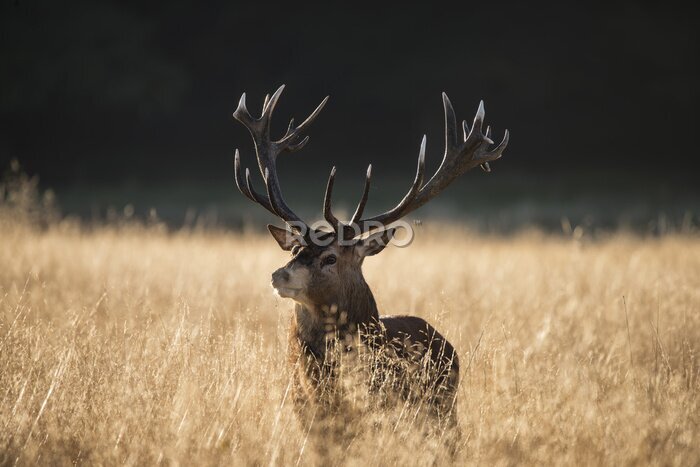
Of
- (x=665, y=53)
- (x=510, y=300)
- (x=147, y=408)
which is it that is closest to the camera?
(x=147, y=408)

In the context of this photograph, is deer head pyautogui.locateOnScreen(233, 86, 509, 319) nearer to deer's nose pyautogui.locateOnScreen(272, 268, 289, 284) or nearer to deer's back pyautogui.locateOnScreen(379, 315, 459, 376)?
deer's nose pyautogui.locateOnScreen(272, 268, 289, 284)

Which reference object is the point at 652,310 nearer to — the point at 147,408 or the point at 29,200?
the point at 147,408

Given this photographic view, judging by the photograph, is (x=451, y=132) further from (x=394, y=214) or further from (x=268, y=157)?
(x=268, y=157)

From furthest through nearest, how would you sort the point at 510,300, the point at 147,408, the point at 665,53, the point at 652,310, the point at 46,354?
1. the point at 665,53
2. the point at 510,300
3. the point at 652,310
4. the point at 46,354
5. the point at 147,408

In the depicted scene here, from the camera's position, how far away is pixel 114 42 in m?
24.8

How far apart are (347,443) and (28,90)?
23984 mm

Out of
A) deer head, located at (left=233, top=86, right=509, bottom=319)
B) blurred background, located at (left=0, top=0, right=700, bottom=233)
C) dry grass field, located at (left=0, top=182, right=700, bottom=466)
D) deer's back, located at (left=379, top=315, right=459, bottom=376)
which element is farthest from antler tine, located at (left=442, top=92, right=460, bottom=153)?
blurred background, located at (left=0, top=0, right=700, bottom=233)

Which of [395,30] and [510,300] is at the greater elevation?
[395,30]

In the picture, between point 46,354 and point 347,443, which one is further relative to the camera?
point 46,354

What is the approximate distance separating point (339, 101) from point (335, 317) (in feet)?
76.9

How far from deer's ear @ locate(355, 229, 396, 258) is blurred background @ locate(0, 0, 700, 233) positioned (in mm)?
18787

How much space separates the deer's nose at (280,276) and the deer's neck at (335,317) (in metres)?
0.32

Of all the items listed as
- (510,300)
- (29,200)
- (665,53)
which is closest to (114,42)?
(29,200)

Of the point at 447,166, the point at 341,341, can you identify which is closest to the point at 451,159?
the point at 447,166
